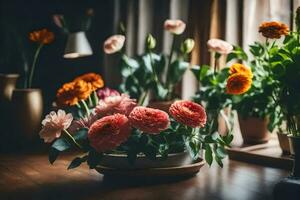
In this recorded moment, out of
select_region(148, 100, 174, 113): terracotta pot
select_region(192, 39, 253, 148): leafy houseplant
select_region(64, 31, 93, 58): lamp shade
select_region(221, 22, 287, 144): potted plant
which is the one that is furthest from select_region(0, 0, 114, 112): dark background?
select_region(221, 22, 287, 144): potted plant

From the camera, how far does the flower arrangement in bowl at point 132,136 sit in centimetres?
126

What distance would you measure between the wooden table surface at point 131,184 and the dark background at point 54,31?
3.80ft

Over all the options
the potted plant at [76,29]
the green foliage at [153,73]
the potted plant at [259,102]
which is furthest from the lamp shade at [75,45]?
the potted plant at [259,102]

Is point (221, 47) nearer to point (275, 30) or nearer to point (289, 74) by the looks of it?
point (275, 30)

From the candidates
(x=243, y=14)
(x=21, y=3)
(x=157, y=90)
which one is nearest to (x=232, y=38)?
(x=243, y=14)

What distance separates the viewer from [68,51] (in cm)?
223

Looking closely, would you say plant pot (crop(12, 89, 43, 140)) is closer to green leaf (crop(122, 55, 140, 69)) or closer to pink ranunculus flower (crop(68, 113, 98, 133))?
green leaf (crop(122, 55, 140, 69))

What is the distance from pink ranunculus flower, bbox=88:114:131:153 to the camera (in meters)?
1.25

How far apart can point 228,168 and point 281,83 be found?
291 millimetres

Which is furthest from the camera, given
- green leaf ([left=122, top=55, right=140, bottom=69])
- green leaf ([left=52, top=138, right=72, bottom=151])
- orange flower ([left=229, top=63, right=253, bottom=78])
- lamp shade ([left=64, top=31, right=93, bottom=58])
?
lamp shade ([left=64, top=31, right=93, bottom=58])

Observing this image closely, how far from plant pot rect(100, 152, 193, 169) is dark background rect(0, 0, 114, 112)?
1.35 meters

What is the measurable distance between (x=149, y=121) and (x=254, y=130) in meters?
0.62

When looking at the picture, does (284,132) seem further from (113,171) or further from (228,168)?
(113,171)

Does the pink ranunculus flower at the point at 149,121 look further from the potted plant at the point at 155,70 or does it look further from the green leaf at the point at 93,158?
the potted plant at the point at 155,70
